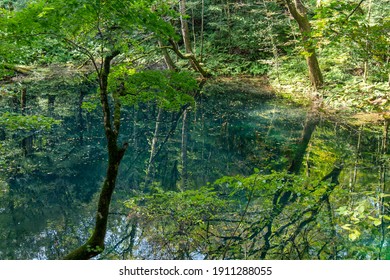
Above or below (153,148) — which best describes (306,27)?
above

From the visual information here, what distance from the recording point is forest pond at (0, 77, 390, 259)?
16.1 ft

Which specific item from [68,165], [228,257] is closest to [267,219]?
[228,257]

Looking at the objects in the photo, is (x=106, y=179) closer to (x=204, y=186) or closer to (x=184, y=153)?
(x=204, y=186)

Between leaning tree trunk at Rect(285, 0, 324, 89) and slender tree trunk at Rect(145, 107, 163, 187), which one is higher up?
leaning tree trunk at Rect(285, 0, 324, 89)

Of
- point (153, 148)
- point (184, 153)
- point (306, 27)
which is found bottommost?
point (184, 153)

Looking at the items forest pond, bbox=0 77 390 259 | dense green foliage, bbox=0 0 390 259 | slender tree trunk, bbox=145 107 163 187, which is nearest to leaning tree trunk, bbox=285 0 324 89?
dense green foliage, bbox=0 0 390 259

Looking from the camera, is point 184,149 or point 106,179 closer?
point 106,179

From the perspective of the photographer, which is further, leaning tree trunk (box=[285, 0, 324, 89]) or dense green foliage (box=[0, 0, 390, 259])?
leaning tree trunk (box=[285, 0, 324, 89])

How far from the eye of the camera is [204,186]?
6.61 metres

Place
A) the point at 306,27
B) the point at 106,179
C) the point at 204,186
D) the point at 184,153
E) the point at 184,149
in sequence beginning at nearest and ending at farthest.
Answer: the point at 106,179, the point at 204,186, the point at 184,153, the point at 184,149, the point at 306,27

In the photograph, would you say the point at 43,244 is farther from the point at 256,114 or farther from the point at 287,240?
the point at 256,114

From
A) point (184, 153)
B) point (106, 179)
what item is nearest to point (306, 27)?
point (184, 153)

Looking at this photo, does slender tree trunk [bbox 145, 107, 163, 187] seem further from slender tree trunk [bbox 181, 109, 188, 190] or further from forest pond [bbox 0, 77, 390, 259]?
slender tree trunk [bbox 181, 109, 188, 190]

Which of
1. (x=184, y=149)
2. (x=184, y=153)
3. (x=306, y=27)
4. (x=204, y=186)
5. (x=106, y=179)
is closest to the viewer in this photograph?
(x=106, y=179)
